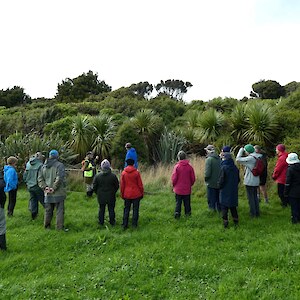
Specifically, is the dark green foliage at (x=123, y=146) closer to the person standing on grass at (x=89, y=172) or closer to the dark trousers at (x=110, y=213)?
the person standing on grass at (x=89, y=172)

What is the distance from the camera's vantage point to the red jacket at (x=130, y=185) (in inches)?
328

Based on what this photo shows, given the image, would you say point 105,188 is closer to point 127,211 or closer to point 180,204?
point 127,211

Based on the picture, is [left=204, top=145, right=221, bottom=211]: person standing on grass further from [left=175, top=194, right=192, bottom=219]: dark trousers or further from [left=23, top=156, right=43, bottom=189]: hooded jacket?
[left=23, top=156, right=43, bottom=189]: hooded jacket

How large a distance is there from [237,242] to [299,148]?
17.6 ft

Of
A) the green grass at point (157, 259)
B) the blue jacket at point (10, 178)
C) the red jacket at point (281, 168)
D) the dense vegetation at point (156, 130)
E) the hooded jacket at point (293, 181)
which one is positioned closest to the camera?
the green grass at point (157, 259)

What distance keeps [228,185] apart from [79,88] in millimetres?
36874

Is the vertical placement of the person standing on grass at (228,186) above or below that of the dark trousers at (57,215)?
above

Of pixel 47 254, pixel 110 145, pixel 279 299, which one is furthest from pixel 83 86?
pixel 279 299

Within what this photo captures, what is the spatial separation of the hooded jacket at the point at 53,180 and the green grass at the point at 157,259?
2.59ft

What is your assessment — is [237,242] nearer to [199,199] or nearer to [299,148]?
[199,199]

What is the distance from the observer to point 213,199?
9.30 m

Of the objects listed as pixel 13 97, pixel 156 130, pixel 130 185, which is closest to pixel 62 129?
pixel 156 130

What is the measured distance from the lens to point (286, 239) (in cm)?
709

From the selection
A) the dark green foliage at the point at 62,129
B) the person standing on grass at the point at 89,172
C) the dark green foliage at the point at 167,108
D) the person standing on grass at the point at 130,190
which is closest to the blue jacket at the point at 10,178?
the person standing on grass at the point at 89,172
